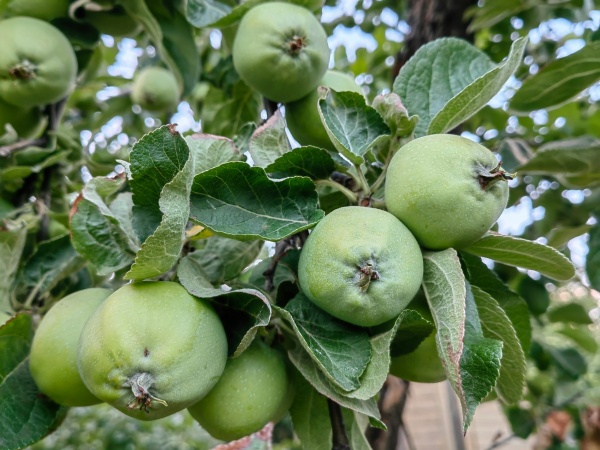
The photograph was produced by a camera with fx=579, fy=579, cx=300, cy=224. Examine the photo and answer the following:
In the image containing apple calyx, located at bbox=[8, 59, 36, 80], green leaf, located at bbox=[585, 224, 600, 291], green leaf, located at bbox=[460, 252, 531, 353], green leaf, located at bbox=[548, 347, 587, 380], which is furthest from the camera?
green leaf, located at bbox=[548, 347, 587, 380]

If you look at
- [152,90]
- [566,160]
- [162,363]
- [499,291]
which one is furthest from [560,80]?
[152,90]

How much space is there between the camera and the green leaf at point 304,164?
0.76m

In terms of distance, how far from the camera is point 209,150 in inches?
30.9

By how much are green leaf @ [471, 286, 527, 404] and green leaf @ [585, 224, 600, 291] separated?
0.58m

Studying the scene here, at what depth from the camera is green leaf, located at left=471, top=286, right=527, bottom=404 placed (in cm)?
76

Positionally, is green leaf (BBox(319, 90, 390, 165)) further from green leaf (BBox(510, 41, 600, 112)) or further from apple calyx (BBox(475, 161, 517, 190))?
green leaf (BBox(510, 41, 600, 112))

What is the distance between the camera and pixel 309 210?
74 centimetres

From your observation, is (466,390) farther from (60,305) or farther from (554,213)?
(554,213)

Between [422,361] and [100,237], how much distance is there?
0.48m

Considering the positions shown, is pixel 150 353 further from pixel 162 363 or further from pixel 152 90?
pixel 152 90

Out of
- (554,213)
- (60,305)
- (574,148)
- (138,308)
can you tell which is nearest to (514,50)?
(574,148)

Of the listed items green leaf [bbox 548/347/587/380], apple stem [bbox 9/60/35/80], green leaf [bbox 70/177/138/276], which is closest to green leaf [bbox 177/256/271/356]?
green leaf [bbox 70/177/138/276]

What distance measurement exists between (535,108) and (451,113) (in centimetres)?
54

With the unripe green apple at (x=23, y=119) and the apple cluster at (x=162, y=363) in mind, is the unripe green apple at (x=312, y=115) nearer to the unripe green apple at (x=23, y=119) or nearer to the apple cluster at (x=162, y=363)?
the apple cluster at (x=162, y=363)
